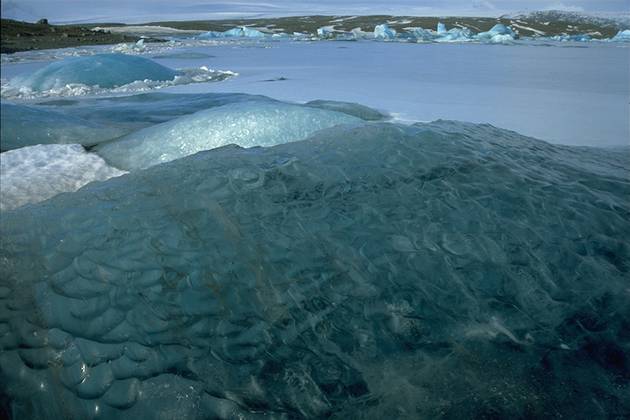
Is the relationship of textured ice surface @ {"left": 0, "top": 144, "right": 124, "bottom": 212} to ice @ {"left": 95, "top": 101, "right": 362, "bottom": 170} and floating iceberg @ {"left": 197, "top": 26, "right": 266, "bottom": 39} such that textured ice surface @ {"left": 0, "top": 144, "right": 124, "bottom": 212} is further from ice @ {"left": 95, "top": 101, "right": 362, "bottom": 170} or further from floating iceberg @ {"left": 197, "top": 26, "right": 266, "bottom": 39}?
floating iceberg @ {"left": 197, "top": 26, "right": 266, "bottom": 39}

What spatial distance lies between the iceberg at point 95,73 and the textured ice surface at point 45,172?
270 centimetres

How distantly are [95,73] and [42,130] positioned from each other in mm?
2498

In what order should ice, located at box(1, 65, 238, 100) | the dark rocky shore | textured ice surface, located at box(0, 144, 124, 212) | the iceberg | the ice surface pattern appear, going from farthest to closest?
the dark rocky shore, the iceberg, ice, located at box(1, 65, 238, 100), textured ice surface, located at box(0, 144, 124, 212), the ice surface pattern

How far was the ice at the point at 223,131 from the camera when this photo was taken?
221 cm

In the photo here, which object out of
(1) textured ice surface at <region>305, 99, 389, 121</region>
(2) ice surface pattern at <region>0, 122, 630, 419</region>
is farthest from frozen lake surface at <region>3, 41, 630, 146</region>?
(2) ice surface pattern at <region>0, 122, 630, 419</region>

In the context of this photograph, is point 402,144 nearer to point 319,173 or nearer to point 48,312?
point 319,173

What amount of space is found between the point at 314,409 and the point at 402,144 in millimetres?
927

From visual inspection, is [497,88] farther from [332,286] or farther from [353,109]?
[332,286]

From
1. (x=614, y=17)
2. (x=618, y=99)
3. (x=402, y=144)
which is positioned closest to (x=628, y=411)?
(x=402, y=144)

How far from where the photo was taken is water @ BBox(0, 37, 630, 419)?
76 cm

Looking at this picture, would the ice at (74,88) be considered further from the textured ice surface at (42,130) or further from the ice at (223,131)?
the ice at (223,131)

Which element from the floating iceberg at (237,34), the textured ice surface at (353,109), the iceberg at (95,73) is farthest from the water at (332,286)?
the floating iceberg at (237,34)

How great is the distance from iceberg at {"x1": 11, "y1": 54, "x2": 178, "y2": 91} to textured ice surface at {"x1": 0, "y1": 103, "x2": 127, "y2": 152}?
211cm

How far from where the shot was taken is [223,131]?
2.23 meters
